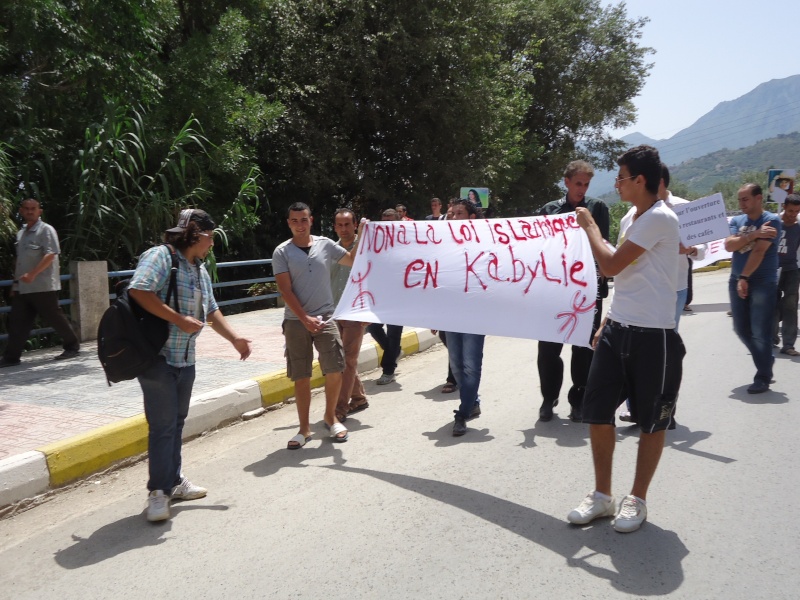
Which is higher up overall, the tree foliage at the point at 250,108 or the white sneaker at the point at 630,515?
the tree foliage at the point at 250,108

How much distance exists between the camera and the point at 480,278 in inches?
210

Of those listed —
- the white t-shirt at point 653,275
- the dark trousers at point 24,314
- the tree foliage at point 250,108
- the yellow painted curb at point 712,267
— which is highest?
the tree foliage at point 250,108

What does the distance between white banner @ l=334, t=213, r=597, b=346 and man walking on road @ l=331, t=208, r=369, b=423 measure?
2.44ft

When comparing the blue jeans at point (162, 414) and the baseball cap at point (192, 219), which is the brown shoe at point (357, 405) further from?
the baseball cap at point (192, 219)

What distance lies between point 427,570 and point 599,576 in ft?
2.64

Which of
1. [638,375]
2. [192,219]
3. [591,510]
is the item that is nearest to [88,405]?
[192,219]

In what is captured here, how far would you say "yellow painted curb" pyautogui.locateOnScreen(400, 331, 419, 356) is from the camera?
978 centimetres

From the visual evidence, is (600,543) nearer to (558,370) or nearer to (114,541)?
(558,370)

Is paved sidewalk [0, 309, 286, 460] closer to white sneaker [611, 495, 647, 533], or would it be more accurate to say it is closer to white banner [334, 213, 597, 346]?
white banner [334, 213, 597, 346]

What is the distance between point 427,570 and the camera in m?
3.49

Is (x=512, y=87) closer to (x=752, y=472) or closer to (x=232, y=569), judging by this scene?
(x=752, y=472)

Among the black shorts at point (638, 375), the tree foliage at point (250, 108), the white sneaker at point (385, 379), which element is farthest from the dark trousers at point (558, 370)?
the tree foliage at point (250, 108)

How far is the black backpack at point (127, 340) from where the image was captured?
4137mm

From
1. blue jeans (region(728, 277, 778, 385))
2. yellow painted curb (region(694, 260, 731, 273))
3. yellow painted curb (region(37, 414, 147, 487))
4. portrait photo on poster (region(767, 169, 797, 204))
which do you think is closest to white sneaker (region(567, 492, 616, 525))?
yellow painted curb (region(37, 414, 147, 487))
